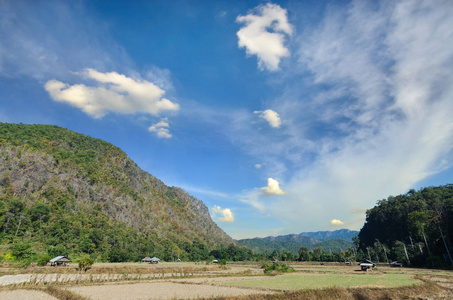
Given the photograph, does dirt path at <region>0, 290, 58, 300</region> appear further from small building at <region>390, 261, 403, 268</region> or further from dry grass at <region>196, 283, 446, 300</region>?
small building at <region>390, 261, 403, 268</region>

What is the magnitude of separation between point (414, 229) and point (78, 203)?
147 metres

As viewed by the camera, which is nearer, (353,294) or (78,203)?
(353,294)

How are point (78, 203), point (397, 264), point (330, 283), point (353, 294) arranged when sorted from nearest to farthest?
1. point (353, 294)
2. point (330, 283)
3. point (397, 264)
4. point (78, 203)

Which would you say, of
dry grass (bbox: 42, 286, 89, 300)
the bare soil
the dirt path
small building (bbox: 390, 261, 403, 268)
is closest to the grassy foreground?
the bare soil

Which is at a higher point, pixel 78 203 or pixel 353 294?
pixel 78 203

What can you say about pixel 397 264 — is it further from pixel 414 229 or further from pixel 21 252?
pixel 21 252

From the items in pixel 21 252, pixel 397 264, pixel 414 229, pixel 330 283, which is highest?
pixel 414 229

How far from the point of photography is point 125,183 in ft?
558

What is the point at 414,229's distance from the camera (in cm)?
7281

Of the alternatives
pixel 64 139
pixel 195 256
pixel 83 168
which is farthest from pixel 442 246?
pixel 64 139

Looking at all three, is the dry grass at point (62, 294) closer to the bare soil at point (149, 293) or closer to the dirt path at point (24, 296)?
the dirt path at point (24, 296)

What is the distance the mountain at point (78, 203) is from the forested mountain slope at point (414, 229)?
315 ft

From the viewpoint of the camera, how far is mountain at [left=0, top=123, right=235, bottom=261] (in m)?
84.1

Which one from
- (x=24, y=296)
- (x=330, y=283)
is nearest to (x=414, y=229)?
(x=330, y=283)
